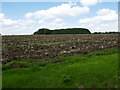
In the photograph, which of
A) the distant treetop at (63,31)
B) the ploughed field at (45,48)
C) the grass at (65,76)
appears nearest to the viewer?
the grass at (65,76)

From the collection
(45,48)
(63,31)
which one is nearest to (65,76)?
(45,48)

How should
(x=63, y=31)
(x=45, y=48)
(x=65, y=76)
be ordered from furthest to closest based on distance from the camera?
(x=63, y=31), (x=45, y=48), (x=65, y=76)

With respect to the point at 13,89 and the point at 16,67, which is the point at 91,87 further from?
the point at 16,67

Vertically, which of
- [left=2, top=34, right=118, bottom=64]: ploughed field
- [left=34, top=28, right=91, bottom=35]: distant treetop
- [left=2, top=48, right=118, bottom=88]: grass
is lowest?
[left=2, top=48, right=118, bottom=88]: grass

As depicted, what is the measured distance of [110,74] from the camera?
28.0ft

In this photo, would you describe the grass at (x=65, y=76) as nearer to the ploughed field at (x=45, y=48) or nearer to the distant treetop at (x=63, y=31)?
the ploughed field at (x=45, y=48)

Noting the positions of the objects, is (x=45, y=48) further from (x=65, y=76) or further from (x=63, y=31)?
(x=63, y=31)

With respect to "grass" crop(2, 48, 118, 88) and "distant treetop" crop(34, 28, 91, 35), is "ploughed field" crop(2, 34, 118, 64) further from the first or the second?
"distant treetop" crop(34, 28, 91, 35)

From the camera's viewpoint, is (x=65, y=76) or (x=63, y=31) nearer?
(x=65, y=76)

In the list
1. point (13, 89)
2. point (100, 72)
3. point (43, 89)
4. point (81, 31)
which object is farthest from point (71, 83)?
point (81, 31)

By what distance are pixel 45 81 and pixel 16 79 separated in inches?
63.9

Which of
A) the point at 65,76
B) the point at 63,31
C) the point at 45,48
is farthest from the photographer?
the point at 63,31

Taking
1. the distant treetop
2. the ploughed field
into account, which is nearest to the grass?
the ploughed field

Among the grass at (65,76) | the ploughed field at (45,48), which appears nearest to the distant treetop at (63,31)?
the ploughed field at (45,48)
